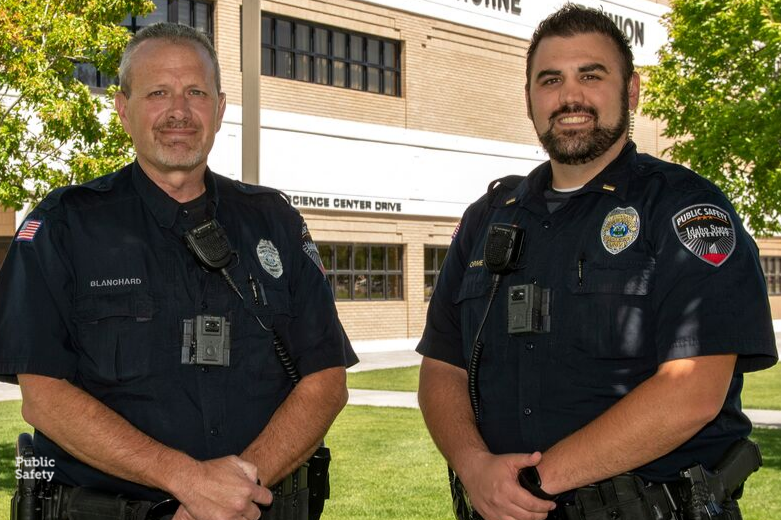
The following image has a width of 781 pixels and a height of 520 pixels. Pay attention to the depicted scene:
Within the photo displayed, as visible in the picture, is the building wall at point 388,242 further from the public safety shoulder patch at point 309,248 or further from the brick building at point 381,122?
the public safety shoulder patch at point 309,248

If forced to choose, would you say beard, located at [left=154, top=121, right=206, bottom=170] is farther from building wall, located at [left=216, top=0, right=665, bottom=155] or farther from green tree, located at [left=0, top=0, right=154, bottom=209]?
building wall, located at [left=216, top=0, right=665, bottom=155]

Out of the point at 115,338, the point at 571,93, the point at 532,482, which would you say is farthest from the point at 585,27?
the point at 115,338

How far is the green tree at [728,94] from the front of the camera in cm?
1761

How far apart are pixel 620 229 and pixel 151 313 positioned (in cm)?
153

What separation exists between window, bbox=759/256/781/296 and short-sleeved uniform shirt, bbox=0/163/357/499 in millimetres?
43742

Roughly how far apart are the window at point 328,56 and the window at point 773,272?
2041cm

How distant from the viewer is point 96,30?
40.2 feet

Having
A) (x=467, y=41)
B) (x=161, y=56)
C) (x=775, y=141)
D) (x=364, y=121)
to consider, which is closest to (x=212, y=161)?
(x=364, y=121)

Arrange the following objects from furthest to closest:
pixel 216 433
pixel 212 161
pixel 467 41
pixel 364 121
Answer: pixel 467 41 < pixel 364 121 < pixel 212 161 < pixel 216 433

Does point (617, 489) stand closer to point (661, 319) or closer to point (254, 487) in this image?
point (661, 319)

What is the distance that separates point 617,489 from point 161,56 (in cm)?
205

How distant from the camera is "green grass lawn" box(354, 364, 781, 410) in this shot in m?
16.2

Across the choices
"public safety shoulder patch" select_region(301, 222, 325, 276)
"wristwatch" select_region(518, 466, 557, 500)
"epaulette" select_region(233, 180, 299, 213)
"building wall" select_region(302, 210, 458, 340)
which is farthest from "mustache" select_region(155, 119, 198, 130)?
"building wall" select_region(302, 210, 458, 340)

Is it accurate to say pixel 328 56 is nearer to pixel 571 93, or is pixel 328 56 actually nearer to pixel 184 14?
pixel 184 14
